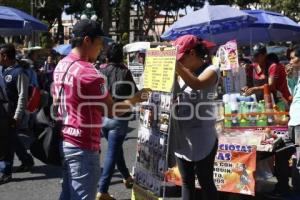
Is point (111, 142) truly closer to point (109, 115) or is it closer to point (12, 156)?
point (12, 156)

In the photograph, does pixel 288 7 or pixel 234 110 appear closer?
pixel 234 110

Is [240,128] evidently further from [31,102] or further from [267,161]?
[31,102]

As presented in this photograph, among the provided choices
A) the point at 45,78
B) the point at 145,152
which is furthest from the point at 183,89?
the point at 45,78

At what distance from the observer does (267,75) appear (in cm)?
710

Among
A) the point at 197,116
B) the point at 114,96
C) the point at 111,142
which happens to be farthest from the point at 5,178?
the point at 197,116

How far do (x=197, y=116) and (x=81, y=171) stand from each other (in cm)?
118

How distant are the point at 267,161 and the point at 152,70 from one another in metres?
2.35

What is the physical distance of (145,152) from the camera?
165 inches

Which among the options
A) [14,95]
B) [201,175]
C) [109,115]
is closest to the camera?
[109,115]

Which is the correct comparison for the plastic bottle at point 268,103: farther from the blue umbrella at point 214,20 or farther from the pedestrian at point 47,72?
the pedestrian at point 47,72

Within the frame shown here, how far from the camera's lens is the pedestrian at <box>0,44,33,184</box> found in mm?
6305

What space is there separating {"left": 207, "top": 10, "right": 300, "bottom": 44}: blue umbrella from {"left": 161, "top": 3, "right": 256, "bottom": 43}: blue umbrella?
2.30 ft

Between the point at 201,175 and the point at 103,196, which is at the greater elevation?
the point at 201,175

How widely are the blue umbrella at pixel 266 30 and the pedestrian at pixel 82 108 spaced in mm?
6473
